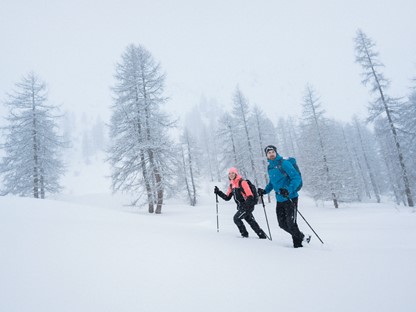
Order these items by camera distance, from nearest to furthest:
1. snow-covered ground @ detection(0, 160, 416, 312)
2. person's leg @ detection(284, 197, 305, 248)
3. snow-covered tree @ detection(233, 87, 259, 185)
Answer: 1. snow-covered ground @ detection(0, 160, 416, 312)
2. person's leg @ detection(284, 197, 305, 248)
3. snow-covered tree @ detection(233, 87, 259, 185)

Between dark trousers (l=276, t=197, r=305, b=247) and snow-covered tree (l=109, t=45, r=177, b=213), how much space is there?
1186 centimetres

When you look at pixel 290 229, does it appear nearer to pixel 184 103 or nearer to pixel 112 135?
pixel 112 135

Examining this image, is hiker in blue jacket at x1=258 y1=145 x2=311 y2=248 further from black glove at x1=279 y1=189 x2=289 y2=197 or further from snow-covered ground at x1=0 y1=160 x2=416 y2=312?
snow-covered ground at x1=0 y1=160 x2=416 y2=312

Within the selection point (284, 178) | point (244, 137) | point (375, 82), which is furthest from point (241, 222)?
point (244, 137)

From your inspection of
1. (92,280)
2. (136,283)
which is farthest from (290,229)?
(92,280)

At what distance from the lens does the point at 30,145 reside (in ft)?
60.1

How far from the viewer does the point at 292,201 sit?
4.65 m

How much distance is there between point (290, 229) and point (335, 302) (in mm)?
2498

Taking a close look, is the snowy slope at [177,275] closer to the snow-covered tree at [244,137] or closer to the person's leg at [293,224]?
the person's leg at [293,224]

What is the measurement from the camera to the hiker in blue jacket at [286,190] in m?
4.55

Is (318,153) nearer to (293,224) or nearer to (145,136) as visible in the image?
(145,136)

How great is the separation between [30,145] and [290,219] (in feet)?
72.4

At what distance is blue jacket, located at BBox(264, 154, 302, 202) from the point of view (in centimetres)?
458

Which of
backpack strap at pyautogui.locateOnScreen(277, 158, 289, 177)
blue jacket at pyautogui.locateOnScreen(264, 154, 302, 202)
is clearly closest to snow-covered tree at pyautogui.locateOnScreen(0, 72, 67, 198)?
blue jacket at pyautogui.locateOnScreen(264, 154, 302, 202)
